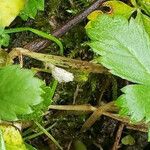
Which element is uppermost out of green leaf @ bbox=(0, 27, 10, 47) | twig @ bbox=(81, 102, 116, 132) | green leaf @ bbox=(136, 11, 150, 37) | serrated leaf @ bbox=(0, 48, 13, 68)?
green leaf @ bbox=(0, 27, 10, 47)

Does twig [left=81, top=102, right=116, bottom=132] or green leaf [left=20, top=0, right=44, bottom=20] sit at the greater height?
green leaf [left=20, top=0, right=44, bottom=20]

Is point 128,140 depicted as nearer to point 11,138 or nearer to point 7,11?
point 11,138

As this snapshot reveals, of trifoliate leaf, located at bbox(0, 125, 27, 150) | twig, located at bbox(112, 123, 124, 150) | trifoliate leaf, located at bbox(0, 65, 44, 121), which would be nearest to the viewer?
trifoliate leaf, located at bbox(0, 65, 44, 121)

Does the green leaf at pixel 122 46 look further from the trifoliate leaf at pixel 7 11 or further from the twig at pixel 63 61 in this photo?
the trifoliate leaf at pixel 7 11

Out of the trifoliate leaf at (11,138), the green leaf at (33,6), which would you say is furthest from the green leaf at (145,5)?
the trifoliate leaf at (11,138)

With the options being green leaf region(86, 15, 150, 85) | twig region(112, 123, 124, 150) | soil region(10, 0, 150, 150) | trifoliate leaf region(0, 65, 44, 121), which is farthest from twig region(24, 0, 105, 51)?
twig region(112, 123, 124, 150)

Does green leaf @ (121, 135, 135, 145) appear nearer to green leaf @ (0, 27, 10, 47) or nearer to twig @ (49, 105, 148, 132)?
twig @ (49, 105, 148, 132)

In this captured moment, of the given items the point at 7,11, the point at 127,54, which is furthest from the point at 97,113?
the point at 7,11
